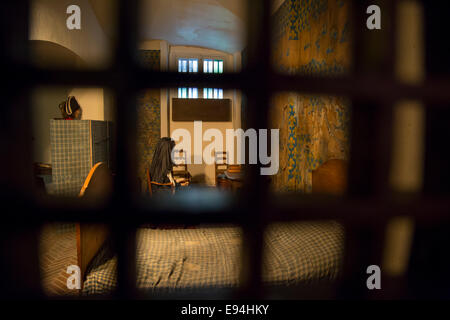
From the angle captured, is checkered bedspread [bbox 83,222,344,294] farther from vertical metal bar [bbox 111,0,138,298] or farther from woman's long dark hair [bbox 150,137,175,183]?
woman's long dark hair [bbox 150,137,175,183]

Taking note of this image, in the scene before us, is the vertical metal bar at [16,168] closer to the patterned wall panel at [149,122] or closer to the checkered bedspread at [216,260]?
the checkered bedspread at [216,260]

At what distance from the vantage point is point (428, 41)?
620 millimetres

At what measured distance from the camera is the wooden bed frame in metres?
1.63

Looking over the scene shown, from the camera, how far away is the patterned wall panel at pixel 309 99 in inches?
88.4

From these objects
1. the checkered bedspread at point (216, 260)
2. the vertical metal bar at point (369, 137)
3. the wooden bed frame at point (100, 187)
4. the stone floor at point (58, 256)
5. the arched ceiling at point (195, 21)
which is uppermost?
the arched ceiling at point (195, 21)

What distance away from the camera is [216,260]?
1.92 meters

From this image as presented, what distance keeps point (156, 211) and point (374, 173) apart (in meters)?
0.41

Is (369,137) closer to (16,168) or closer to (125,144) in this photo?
(125,144)

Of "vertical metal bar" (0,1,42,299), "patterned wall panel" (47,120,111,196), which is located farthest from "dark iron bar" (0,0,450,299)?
"patterned wall panel" (47,120,111,196)

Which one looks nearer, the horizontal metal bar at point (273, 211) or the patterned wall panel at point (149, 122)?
the horizontal metal bar at point (273, 211)

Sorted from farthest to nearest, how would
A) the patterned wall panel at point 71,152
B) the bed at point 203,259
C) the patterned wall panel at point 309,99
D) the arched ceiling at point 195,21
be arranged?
the arched ceiling at point 195,21, the patterned wall panel at point 71,152, the patterned wall panel at point 309,99, the bed at point 203,259

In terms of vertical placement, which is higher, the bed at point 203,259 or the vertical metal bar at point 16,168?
the vertical metal bar at point 16,168

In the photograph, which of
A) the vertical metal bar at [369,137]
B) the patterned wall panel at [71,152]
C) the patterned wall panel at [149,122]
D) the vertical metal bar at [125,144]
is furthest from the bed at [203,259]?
the patterned wall panel at [149,122]
